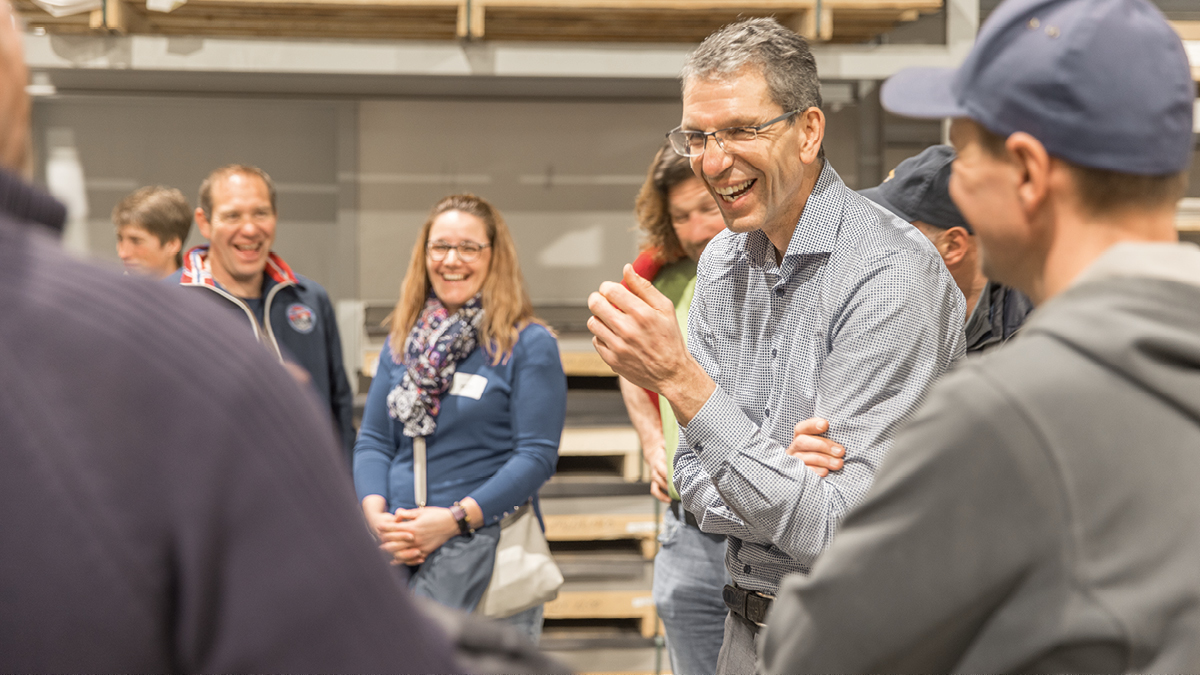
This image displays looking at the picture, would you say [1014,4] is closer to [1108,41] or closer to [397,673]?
[1108,41]

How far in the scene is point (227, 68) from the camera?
3668mm

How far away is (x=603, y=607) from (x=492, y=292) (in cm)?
183

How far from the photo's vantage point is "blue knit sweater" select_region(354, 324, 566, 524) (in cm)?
262

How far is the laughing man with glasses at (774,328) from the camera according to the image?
1322mm

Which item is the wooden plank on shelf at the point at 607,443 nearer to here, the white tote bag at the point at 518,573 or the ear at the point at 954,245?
the white tote bag at the point at 518,573

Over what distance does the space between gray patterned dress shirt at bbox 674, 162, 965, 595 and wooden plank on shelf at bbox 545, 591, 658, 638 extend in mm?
2516

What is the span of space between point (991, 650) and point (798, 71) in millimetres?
1147

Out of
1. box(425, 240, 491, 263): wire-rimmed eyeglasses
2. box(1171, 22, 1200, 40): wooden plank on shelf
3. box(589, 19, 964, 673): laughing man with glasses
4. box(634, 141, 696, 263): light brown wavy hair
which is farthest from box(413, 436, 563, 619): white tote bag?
box(1171, 22, 1200, 40): wooden plank on shelf

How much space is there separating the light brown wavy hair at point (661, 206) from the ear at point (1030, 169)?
1.78 m

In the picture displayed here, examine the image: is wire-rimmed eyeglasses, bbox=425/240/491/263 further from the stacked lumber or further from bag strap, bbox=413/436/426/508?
the stacked lumber

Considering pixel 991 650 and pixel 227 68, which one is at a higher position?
pixel 227 68

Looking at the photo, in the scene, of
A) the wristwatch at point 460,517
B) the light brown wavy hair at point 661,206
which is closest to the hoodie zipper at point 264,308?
the wristwatch at point 460,517

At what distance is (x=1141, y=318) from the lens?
0.76 metres

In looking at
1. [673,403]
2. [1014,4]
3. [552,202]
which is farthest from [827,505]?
[552,202]
